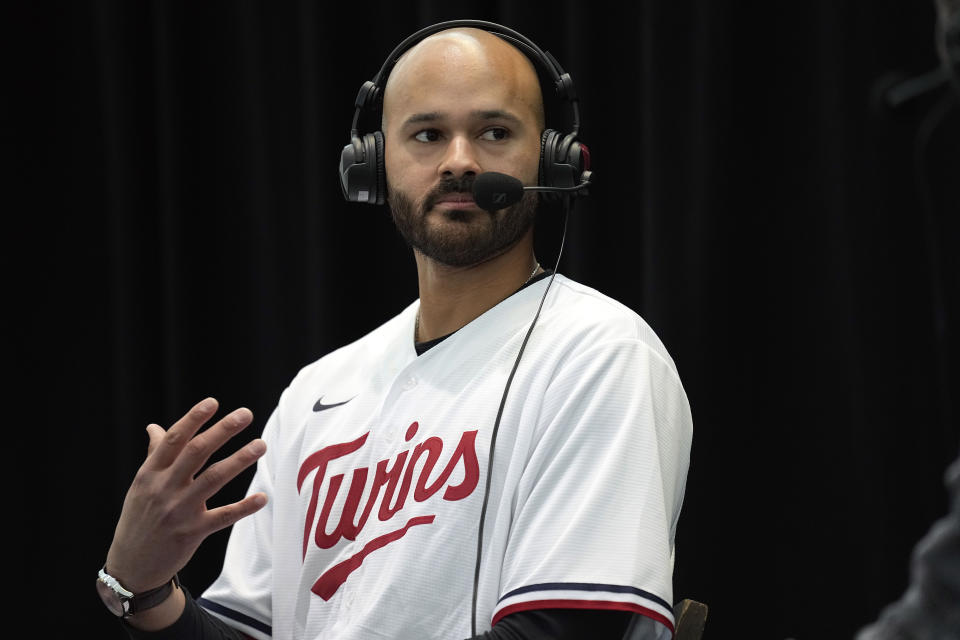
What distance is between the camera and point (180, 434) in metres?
1.25

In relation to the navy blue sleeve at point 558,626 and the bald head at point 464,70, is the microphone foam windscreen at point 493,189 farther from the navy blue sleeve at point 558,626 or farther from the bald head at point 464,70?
the navy blue sleeve at point 558,626

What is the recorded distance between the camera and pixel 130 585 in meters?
1.39

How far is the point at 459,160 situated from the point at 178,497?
60cm

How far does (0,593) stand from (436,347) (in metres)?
1.58

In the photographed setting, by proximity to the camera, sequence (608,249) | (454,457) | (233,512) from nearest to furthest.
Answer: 1. (233,512)
2. (454,457)
3. (608,249)

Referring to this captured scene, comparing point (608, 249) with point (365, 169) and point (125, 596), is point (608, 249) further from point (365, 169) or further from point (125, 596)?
point (125, 596)

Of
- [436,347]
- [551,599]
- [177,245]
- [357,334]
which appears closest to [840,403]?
[436,347]

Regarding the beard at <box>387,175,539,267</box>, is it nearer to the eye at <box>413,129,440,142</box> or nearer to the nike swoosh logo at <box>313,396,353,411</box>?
the eye at <box>413,129,440,142</box>

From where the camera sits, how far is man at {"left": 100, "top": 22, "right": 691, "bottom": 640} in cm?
120

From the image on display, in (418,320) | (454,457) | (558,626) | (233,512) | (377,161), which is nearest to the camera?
(558,626)

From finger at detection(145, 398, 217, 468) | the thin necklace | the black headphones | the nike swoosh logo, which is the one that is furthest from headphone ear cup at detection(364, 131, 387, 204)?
finger at detection(145, 398, 217, 468)

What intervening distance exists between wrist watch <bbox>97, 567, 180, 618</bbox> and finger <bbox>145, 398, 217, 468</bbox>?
0.22m

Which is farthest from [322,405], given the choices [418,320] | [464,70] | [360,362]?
[464,70]

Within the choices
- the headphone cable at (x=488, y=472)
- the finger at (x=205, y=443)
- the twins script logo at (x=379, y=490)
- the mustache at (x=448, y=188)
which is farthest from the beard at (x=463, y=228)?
the finger at (x=205, y=443)
